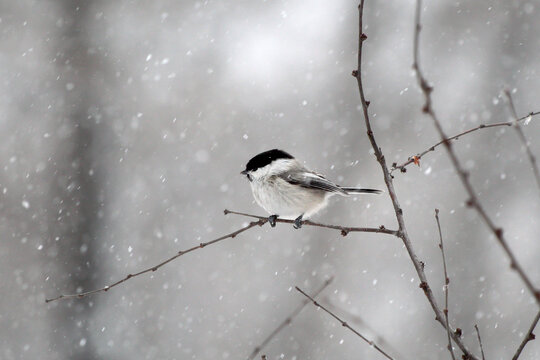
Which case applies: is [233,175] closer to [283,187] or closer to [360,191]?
[283,187]

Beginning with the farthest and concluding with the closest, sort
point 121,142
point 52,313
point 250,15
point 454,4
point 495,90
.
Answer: point 250,15
point 454,4
point 495,90
point 121,142
point 52,313

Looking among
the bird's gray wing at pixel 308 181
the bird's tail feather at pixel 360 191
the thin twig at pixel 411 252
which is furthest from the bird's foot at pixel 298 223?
the thin twig at pixel 411 252

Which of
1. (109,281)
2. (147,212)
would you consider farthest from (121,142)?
(109,281)

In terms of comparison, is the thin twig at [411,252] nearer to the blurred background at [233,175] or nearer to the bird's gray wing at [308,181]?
the bird's gray wing at [308,181]

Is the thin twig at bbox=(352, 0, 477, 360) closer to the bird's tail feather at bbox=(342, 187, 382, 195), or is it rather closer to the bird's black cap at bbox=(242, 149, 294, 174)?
the bird's tail feather at bbox=(342, 187, 382, 195)

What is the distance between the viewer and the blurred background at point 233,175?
978 cm

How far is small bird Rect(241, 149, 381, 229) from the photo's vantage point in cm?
399

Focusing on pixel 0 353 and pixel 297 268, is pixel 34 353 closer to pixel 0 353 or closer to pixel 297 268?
pixel 0 353

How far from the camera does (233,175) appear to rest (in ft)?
40.6

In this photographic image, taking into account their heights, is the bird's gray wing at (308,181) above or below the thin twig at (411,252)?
above

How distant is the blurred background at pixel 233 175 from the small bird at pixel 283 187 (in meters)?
6.20

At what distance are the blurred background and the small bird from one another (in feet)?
20.3

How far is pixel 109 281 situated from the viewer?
9930 mm

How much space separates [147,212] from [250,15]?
573 centimetres
